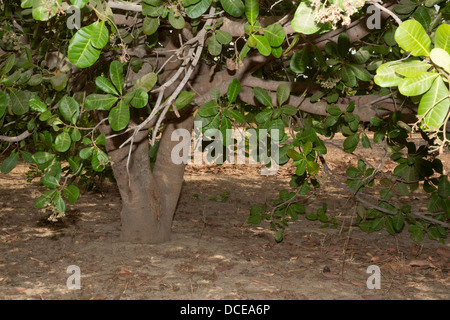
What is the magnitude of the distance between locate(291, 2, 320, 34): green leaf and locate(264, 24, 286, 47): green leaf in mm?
665

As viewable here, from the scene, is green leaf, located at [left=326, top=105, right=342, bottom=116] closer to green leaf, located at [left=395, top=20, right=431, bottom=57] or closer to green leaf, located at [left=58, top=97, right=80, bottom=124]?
green leaf, located at [left=58, top=97, right=80, bottom=124]

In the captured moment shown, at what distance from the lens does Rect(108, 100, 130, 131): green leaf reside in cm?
226

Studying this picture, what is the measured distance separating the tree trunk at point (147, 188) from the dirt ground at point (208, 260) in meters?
0.15

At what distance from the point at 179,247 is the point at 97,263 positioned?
0.72 m

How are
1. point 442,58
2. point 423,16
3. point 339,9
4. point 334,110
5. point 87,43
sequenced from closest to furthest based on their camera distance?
1. point 442,58
2. point 339,9
3. point 87,43
4. point 423,16
5. point 334,110

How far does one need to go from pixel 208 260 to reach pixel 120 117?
1.93 meters

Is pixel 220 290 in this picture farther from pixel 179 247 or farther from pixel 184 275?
pixel 179 247

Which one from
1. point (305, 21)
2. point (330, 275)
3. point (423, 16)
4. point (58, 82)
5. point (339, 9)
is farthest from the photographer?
point (330, 275)

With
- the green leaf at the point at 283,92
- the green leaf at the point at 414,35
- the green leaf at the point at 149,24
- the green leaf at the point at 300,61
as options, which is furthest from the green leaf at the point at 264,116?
the green leaf at the point at 414,35

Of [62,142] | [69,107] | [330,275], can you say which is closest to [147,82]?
[69,107]

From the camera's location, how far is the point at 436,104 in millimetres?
1272

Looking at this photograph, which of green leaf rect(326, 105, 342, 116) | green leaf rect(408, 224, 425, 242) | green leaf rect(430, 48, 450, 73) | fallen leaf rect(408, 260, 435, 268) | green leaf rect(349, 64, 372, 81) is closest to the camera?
green leaf rect(430, 48, 450, 73)

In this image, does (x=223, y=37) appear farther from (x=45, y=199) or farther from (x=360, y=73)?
(x=45, y=199)

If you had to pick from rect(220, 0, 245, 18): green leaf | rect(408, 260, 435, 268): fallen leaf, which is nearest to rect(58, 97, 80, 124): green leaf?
rect(220, 0, 245, 18): green leaf
